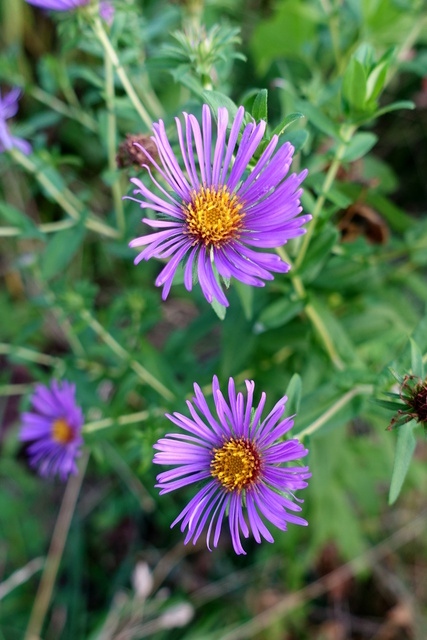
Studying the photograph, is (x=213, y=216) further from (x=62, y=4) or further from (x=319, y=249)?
(x=62, y=4)

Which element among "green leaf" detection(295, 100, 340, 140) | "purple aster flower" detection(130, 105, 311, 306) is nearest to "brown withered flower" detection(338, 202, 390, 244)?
"green leaf" detection(295, 100, 340, 140)

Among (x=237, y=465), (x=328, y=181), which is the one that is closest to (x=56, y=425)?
(x=237, y=465)

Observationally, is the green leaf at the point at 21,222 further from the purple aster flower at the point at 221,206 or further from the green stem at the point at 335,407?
the green stem at the point at 335,407

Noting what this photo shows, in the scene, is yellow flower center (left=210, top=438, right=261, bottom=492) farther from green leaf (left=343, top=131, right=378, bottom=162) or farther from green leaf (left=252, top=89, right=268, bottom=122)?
green leaf (left=343, top=131, right=378, bottom=162)

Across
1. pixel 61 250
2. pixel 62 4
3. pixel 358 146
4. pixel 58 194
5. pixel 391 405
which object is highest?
pixel 62 4

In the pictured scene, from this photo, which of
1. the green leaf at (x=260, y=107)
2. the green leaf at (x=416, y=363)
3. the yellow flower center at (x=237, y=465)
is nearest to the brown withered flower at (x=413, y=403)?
the green leaf at (x=416, y=363)

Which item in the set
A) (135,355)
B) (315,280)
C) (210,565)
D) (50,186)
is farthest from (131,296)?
→ (210,565)

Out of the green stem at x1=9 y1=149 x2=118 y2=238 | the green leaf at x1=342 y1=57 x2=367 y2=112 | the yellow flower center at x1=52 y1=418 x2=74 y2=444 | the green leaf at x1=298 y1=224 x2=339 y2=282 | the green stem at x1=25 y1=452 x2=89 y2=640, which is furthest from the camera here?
the green stem at x1=25 y1=452 x2=89 y2=640
